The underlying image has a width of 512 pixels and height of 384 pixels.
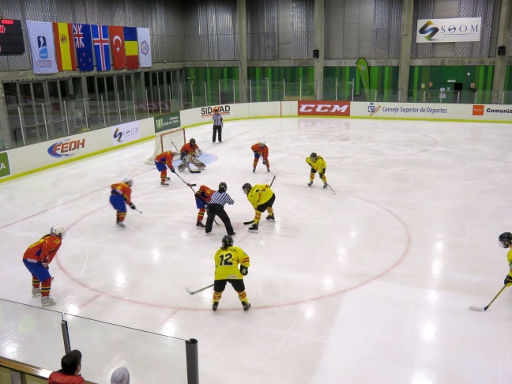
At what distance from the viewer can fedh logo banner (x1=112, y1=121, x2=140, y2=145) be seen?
1740 cm

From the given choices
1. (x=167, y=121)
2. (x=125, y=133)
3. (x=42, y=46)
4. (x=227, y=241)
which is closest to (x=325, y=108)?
(x=167, y=121)

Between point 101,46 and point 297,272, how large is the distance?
18.1 meters

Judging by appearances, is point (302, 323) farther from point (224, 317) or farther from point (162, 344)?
point (162, 344)

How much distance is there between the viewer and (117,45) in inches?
899

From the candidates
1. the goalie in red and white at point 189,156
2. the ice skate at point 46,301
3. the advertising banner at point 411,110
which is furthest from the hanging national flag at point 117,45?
the ice skate at point 46,301

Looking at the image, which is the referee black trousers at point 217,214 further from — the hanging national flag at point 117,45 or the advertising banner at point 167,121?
the hanging national flag at point 117,45

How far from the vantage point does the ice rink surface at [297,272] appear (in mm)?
5176

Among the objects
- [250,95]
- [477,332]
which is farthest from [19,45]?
[477,332]

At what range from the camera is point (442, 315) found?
6.26 meters

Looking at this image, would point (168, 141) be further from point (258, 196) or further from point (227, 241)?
point (227, 241)

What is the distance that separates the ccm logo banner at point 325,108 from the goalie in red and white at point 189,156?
11.4 metres

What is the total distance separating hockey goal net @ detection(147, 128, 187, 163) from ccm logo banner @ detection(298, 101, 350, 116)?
959 centimetres

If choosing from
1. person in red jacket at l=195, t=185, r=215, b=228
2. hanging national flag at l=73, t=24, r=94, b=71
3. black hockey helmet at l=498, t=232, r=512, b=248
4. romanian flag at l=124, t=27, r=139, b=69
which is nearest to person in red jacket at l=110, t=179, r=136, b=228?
person in red jacket at l=195, t=185, r=215, b=228

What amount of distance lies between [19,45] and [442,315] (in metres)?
17.4
